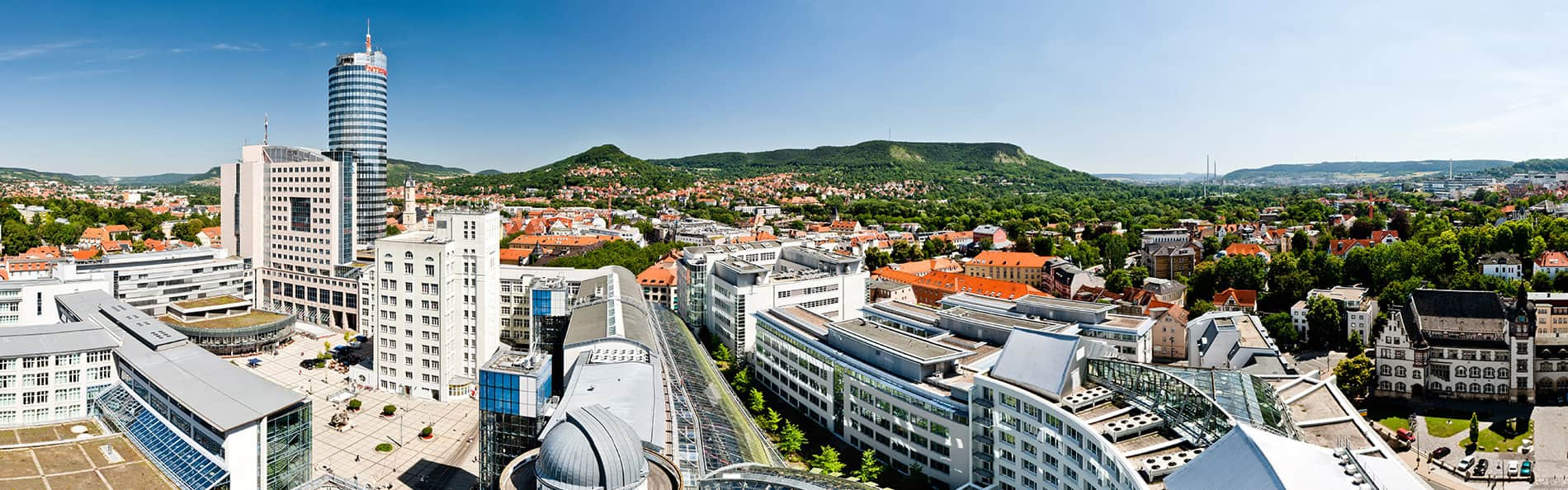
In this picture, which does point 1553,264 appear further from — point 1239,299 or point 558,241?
point 558,241

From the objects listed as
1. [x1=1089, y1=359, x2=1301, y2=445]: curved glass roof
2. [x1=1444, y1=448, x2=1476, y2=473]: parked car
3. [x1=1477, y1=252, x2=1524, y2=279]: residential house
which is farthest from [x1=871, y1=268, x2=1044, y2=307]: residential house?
[x1=1089, y1=359, x2=1301, y2=445]: curved glass roof

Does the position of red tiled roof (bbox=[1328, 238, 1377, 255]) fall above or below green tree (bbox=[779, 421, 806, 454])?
above

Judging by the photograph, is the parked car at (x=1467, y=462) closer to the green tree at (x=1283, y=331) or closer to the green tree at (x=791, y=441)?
the green tree at (x=1283, y=331)

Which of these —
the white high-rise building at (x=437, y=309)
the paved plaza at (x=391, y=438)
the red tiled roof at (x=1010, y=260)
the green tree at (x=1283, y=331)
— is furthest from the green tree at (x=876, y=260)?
the paved plaza at (x=391, y=438)

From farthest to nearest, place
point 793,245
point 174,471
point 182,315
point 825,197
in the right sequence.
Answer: point 825,197
point 793,245
point 182,315
point 174,471

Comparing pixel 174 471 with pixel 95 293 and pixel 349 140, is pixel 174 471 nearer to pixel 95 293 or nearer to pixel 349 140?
pixel 95 293

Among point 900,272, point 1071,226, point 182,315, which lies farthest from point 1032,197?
point 182,315

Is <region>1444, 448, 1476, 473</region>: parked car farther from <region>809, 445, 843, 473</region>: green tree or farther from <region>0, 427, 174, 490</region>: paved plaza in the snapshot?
<region>0, 427, 174, 490</region>: paved plaza
